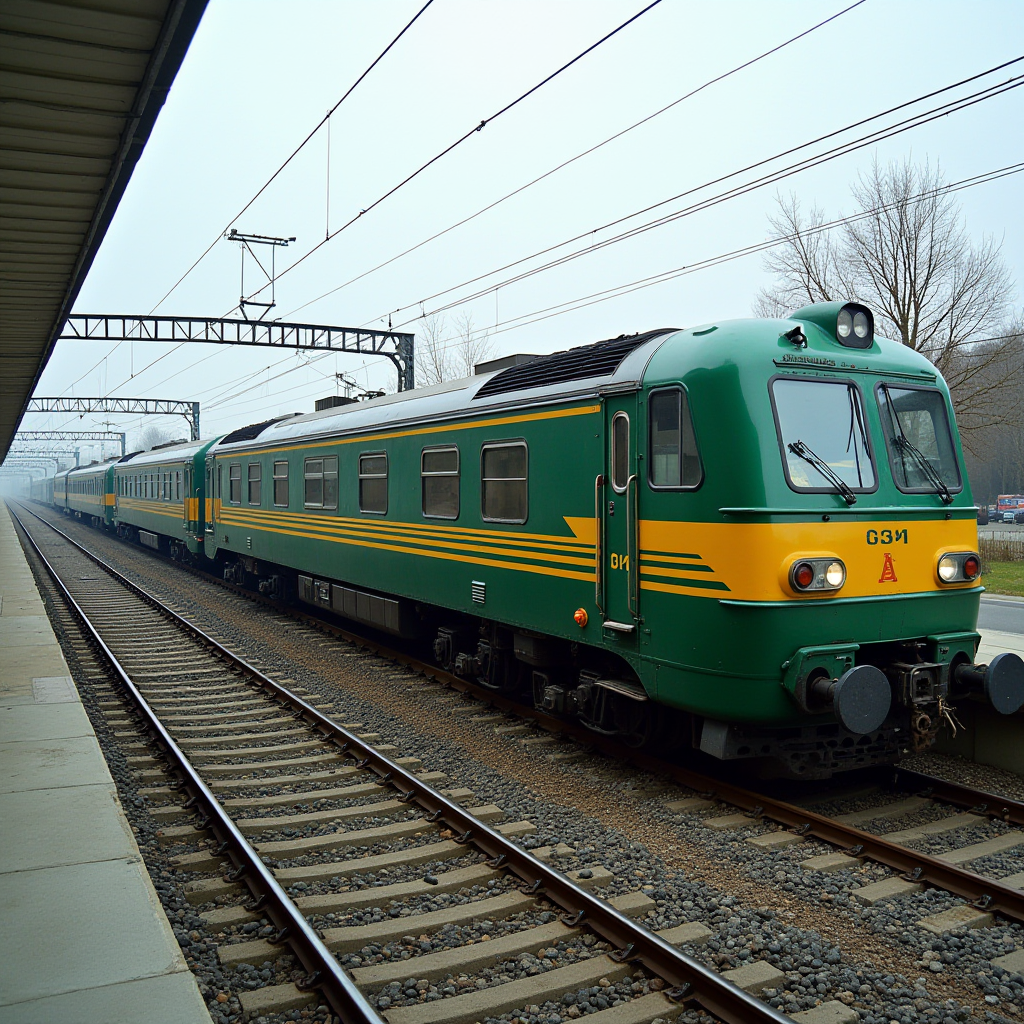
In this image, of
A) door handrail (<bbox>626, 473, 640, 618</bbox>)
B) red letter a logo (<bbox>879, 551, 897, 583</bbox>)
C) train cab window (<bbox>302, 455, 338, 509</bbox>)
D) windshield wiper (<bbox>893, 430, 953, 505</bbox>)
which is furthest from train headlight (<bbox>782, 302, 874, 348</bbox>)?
train cab window (<bbox>302, 455, 338, 509</bbox>)

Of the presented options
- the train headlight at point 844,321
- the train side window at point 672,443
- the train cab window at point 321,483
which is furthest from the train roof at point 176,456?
the train headlight at point 844,321

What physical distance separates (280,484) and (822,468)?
10915 millimetres

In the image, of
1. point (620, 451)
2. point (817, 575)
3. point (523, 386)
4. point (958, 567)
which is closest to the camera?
point (817, 575)

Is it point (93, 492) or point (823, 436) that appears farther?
point (93, 492)

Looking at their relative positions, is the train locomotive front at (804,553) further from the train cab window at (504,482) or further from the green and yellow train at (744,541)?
the train cab window at (504,482)

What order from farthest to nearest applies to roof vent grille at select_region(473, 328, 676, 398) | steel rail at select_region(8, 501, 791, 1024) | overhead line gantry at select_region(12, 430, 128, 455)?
overhead line gantry at select_region(12, 430, 128, 455) → roof vent grille at select_region(473, 328, 676, 398) → steel rail at select_region(8, 501, 791, 1024)

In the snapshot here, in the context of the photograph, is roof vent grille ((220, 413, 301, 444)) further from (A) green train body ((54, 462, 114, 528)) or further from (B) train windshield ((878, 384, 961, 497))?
(A) green train body ((54, 462, 114, 528))

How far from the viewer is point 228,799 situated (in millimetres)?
6500

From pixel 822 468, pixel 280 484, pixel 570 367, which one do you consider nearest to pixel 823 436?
pixel 822 468

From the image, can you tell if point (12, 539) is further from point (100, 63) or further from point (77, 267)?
point (100, 63)

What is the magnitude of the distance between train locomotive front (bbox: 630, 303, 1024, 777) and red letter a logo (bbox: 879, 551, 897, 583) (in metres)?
0.01

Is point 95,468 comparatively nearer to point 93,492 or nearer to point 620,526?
point 93,492

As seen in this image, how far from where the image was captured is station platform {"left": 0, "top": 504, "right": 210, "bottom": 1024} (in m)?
3.41

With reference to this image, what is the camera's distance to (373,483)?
11305 millimetres
